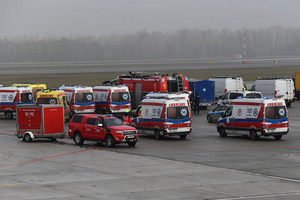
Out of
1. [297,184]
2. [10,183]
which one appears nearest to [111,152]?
[10,183]

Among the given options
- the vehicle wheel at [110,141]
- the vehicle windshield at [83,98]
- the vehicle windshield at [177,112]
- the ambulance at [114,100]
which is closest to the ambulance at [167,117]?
the vehicle windshield at [177,112]

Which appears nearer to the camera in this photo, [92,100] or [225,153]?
[225,153]

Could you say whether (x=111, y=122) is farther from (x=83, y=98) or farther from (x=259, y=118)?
(x=83, y=98)

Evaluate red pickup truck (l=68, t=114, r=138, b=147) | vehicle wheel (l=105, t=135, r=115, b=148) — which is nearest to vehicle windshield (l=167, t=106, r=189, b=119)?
red pickup truck (l=68, t=114, r=138, b=147)

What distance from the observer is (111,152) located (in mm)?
26359

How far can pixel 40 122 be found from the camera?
101 feet

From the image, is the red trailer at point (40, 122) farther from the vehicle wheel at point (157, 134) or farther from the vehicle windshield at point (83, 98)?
the vehicle windshield at point (83, 98)

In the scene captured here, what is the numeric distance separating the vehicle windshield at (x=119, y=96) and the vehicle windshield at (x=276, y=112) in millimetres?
16602

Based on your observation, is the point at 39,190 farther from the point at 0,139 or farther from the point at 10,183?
the point at 0,139

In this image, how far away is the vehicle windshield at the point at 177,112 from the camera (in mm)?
31266

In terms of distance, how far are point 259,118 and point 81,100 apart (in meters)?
17.9

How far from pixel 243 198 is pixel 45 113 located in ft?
59.4

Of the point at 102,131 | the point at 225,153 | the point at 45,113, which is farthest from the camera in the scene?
the point at 45,113

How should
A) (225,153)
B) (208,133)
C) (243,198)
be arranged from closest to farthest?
(243,198) < (225,153) < (208,133)
